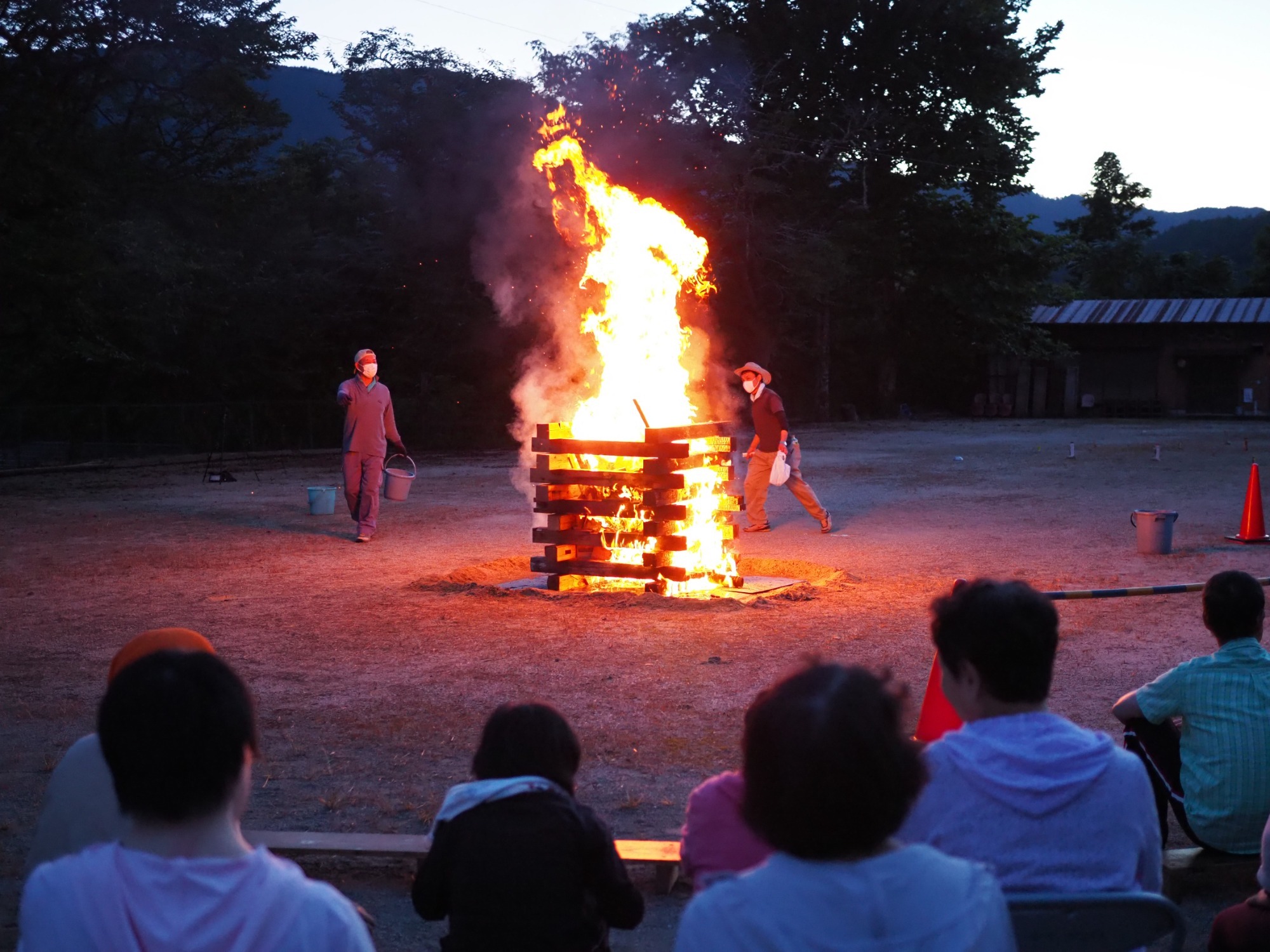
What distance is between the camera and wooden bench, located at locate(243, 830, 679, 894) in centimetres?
445

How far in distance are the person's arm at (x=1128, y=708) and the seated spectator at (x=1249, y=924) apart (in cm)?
118

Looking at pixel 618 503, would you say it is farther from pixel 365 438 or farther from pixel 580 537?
pixel 365 438

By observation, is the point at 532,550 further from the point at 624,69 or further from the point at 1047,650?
the point at 624,69

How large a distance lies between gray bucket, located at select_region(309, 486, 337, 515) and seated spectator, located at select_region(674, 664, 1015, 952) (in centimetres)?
1533

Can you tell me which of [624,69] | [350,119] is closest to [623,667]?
[624,69]

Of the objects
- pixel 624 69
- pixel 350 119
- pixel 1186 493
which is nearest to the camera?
pixel 1186 493

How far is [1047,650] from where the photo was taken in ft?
9.29

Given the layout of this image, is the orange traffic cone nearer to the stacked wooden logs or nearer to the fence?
the stacked wooden logs

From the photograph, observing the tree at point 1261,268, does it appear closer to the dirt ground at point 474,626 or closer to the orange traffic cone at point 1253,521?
the dirt ground at point 474,626

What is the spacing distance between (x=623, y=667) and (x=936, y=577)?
4241 millimetres

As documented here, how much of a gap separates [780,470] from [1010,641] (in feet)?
37.5

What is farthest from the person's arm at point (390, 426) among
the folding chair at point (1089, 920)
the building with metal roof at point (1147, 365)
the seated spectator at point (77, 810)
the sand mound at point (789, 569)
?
the building with metal roof at point (1147, 365)

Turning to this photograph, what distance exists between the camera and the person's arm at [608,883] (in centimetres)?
294

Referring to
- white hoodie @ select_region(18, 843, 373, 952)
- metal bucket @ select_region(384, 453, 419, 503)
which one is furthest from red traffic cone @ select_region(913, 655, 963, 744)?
metal bucket @ select_region(384, 453, 419, 503)
